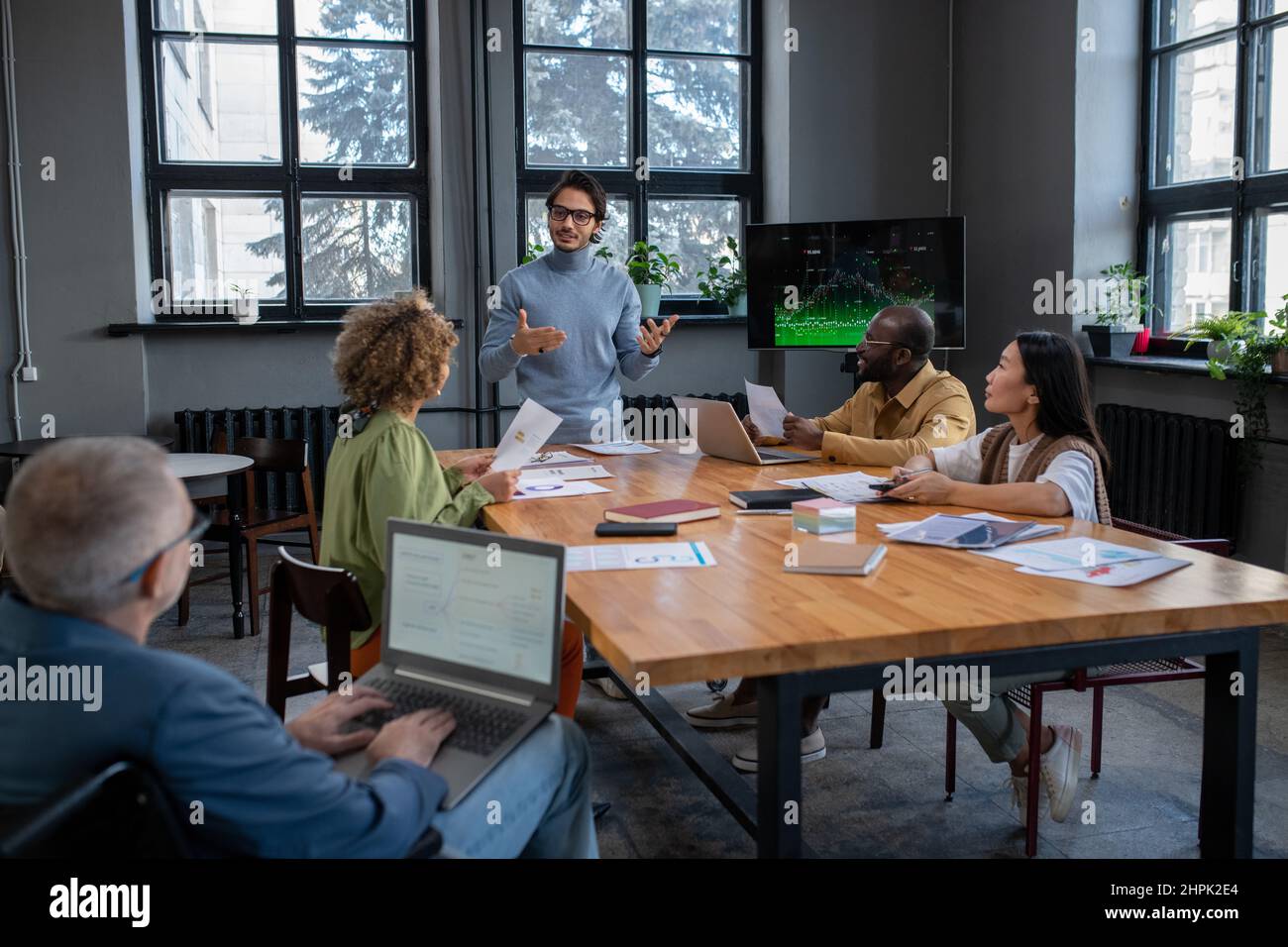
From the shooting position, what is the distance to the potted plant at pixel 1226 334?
14.4ft

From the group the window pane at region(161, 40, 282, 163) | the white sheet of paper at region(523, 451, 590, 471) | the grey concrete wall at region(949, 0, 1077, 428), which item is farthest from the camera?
the window pane at region(161, 40, 282, 163)

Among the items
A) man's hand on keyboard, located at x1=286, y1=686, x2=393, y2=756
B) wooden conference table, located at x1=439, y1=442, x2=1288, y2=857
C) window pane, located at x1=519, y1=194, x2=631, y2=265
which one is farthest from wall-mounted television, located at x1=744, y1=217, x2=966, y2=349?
man's hand on keyboard, located at x1=286, y1=686, x2=393, y2=756

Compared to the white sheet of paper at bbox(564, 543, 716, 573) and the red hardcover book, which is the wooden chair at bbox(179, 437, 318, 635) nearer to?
the red hardcover book

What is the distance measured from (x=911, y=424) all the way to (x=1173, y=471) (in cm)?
184

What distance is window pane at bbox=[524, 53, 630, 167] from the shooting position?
6.10 meters

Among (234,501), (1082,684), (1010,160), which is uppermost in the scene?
(1010,160)

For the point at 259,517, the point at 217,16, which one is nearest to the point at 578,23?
the point at 217,16

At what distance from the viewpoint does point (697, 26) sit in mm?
6273

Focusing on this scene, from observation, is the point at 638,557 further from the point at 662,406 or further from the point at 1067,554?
the point at 662,406

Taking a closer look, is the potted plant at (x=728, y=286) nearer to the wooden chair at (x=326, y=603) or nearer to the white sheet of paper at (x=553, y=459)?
the white sheet of paper at (x=553, y=459)

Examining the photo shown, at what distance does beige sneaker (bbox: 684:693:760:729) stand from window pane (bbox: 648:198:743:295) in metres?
3.38

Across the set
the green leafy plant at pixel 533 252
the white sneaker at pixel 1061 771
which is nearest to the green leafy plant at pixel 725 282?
the green leafy plant at pixel 533 252
